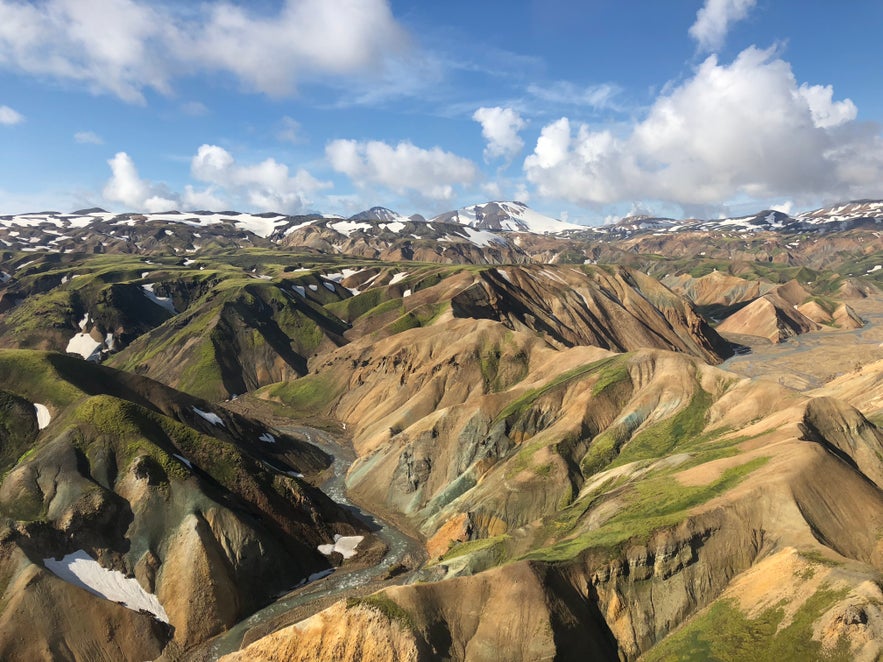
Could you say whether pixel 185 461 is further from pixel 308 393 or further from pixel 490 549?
pixel 308 393

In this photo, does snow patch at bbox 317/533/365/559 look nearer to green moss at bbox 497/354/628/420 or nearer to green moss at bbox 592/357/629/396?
green moss at bbox 497/354/628/420

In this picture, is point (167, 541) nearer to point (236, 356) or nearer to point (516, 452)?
point (516, 452)

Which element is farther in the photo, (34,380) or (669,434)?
(34,380)

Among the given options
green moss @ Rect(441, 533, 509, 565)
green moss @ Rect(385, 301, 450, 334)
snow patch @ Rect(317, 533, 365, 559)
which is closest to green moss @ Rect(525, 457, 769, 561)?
green moss @ Rect(441, 533, 509, 565)

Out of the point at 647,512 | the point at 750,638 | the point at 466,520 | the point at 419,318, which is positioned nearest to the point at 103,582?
the point at 466,520

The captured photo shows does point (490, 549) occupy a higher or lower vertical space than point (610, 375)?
lower

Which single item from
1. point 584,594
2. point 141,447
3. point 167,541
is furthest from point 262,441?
point 584,594
